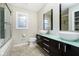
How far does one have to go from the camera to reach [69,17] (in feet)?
7.55

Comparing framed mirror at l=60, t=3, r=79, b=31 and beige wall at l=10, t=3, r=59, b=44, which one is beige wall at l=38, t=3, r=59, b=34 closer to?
beige wall at l=10, t=3, r=59, b=44

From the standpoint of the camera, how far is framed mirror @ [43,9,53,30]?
3.05m

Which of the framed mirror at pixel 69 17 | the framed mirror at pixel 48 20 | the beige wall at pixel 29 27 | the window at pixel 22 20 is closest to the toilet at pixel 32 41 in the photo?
the beige wall at pixel 29 27

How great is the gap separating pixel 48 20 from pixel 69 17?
913 millimetres

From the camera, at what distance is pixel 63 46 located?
1.75 m

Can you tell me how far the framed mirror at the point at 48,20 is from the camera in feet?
10.00

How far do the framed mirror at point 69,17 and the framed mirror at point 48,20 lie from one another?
1.51 ft

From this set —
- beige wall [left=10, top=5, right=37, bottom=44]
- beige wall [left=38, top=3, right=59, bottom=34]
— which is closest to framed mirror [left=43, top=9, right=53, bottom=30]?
beige wall [left=38, top=3, right=59, bottom=34]

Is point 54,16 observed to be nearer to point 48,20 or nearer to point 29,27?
point 48,20

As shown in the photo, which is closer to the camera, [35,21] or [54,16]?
[35,21]

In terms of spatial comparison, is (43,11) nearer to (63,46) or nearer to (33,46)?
(33,46)

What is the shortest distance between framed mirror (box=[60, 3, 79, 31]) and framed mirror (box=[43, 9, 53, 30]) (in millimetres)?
460

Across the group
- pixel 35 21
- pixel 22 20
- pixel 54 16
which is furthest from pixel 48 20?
pixel 22 20

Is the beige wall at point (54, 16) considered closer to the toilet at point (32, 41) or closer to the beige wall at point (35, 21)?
the beige wall at point (35, 21)
